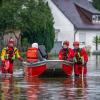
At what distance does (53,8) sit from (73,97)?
70435 mm

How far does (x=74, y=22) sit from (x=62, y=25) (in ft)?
5.45

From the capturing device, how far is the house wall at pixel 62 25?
8850 cm

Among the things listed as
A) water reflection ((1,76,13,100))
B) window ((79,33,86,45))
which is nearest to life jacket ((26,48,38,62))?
water reflection ((1,76,13,100))

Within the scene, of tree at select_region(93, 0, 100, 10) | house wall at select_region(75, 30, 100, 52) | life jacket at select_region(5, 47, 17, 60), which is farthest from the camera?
tree at select_region(93, 0, 100, 10)

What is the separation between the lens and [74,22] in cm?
8888

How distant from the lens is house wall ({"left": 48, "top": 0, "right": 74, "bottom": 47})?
88.5m

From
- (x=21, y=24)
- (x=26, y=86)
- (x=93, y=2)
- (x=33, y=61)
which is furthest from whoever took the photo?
(x=93, y=2)

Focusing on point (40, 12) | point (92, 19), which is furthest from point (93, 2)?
point (40, 12)

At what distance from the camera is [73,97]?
62.1 feet

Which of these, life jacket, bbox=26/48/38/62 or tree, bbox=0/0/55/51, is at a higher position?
tree, bbox=0/0/55/51

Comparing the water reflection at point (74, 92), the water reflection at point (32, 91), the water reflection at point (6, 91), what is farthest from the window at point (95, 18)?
the water reflection at point (74, 92)

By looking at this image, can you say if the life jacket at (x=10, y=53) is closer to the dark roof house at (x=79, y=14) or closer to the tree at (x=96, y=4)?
the dark roof house at (x=79, y=14)

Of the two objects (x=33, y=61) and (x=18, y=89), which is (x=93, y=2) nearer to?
(x=33, y=61)

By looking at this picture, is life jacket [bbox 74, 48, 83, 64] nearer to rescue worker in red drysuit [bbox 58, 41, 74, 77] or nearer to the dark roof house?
rescue worker in red drysuit [bbox 58, 41, 74, 77]
